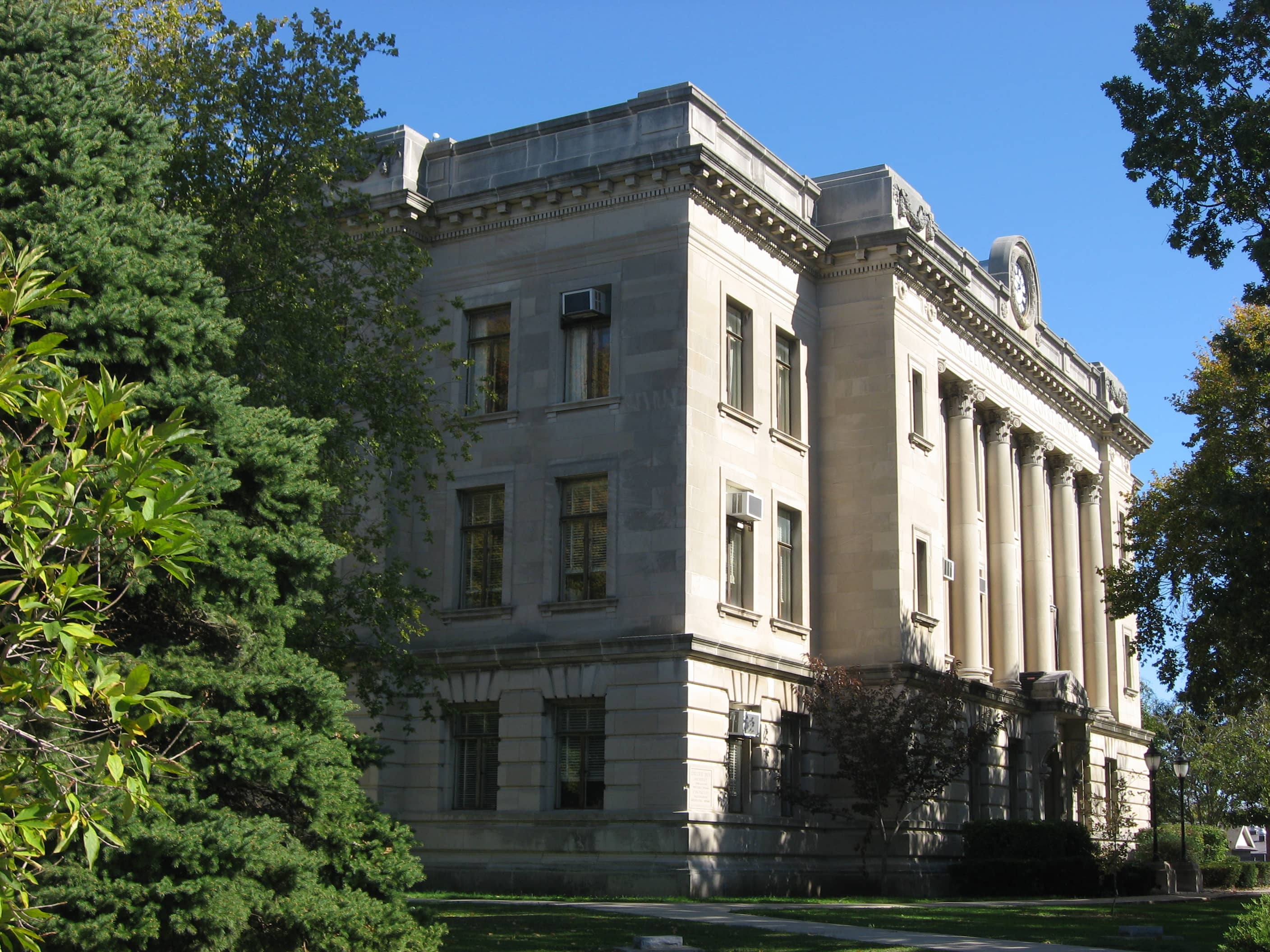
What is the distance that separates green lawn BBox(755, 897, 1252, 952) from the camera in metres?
20.7

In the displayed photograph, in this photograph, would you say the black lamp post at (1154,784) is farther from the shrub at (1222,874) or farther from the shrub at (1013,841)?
the shrub at (1013,841)

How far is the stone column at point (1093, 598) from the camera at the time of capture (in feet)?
161

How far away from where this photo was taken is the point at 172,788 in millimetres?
13992

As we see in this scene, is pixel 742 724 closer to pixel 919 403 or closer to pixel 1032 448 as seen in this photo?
pixel 919 403

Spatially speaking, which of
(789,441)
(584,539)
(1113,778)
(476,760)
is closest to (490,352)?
(584,539)

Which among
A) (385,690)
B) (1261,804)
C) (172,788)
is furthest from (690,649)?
(1261,804)

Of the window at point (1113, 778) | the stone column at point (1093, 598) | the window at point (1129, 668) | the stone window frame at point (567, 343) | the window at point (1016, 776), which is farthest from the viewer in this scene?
the window at point (1129, 668)

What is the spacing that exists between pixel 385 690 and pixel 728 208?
44.2ft

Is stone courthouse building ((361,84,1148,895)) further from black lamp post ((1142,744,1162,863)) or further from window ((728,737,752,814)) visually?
black lamp post ((1142,744,1162,863))

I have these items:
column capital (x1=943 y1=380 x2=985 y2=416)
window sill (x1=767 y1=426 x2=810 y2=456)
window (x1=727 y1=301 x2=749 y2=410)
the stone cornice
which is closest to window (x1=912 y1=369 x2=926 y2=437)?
the stone cornice

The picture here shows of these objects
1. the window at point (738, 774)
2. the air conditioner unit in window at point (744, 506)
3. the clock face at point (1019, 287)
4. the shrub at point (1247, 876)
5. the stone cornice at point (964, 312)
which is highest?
the clock face at point (1019, 287)

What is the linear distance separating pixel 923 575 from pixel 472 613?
37.3 ft

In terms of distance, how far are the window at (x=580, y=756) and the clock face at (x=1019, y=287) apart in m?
20.8

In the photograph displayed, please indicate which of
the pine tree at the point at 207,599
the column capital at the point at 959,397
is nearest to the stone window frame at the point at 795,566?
the column capital at the point at 959,397
